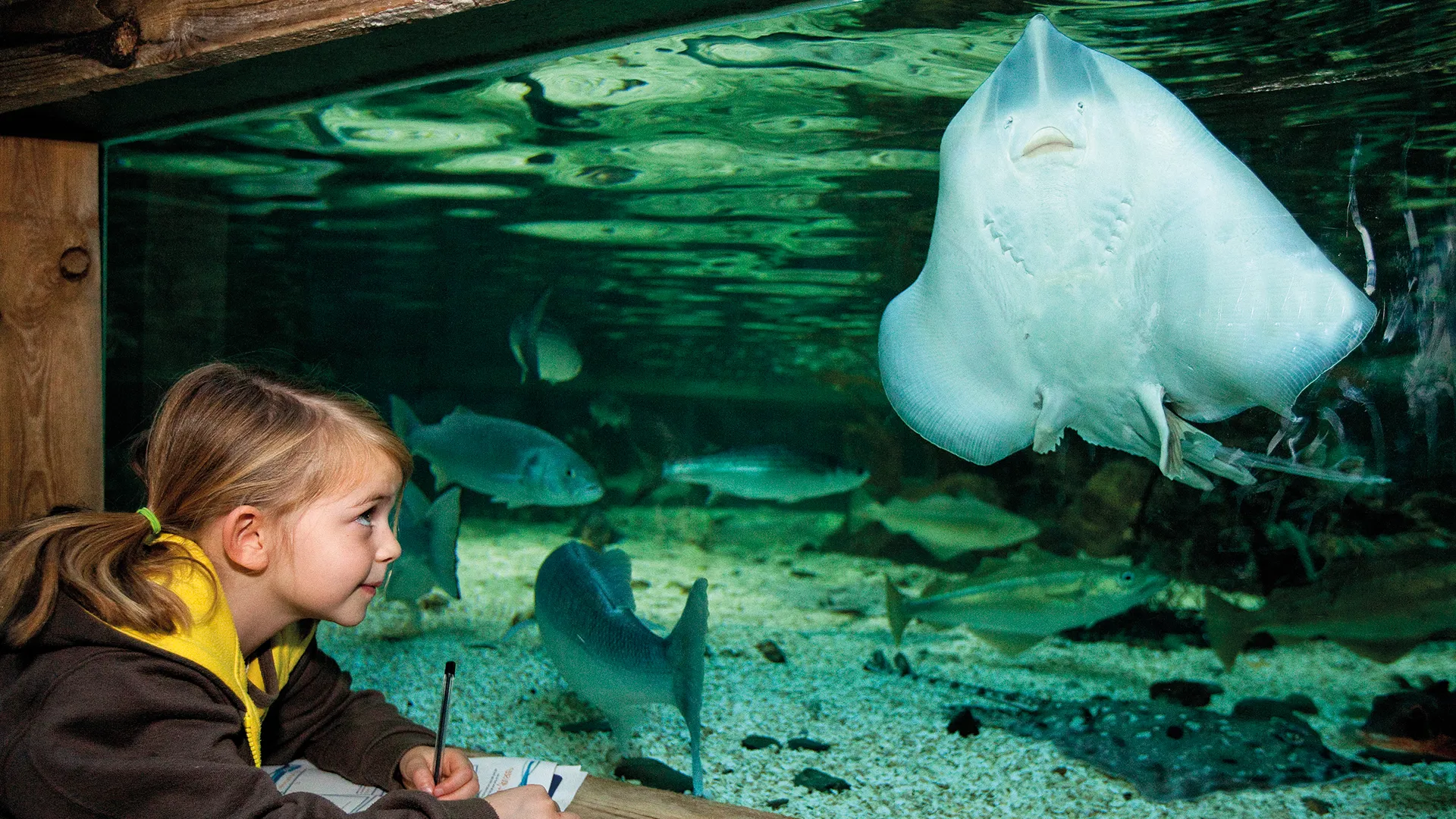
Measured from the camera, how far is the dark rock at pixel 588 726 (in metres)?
4.84

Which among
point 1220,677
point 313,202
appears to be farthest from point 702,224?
point 1220,677

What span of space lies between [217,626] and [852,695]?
443cm

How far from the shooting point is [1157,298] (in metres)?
2.45

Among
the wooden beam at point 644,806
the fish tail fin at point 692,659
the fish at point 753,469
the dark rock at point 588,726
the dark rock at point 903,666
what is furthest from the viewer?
the fish at point 753,469

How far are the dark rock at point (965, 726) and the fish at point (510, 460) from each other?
10.5ft

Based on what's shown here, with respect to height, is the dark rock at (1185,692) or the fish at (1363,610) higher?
the fish at (1363,610)

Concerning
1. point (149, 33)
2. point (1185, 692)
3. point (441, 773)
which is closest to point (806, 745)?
point (441, 773)

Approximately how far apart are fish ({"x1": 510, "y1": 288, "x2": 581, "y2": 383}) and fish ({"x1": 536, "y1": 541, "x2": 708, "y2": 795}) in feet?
10.7

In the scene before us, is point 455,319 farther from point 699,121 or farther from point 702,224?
point 699,121

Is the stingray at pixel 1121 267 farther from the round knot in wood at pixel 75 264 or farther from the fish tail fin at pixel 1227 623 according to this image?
the round knot in wood at pixel 75 264

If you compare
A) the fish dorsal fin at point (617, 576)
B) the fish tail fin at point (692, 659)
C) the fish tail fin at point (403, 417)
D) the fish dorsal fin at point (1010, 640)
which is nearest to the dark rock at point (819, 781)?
the fish tail fin at point (692, 659)

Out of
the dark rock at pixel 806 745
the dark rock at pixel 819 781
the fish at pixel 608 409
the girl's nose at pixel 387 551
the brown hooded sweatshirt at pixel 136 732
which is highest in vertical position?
the girl's nose at pixel 387 551

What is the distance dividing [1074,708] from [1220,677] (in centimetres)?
227

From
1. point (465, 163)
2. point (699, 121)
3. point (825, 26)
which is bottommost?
point (465, 163)
